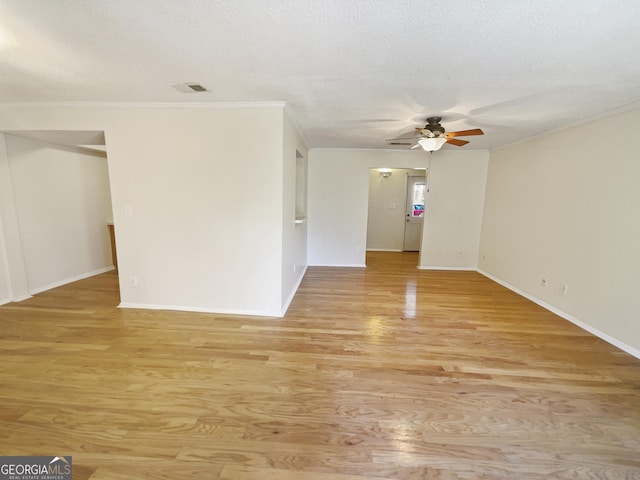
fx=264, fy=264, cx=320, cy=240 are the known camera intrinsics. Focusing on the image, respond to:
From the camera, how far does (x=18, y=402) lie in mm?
1711

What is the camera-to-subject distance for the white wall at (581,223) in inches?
99.3

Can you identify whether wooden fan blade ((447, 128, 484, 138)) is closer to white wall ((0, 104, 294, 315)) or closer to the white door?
white wall ((0, 104, 294, 315))

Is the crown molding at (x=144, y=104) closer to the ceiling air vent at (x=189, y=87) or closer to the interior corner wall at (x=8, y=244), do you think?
the ceiling air vent at (x=189, y=87)

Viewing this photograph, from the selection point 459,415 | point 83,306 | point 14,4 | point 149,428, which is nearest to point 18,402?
point 149,428

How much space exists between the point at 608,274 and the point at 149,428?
163 inches

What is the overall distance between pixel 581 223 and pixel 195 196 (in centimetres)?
438

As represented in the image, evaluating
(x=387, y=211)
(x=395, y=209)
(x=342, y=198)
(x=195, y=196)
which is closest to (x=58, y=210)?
(x=195, y=196)

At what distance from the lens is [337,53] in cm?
178

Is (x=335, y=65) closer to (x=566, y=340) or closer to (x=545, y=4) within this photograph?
(x=545, y=4)

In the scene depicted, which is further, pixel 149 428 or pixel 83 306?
pixel 83 306

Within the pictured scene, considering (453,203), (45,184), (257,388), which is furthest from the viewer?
(453,203)

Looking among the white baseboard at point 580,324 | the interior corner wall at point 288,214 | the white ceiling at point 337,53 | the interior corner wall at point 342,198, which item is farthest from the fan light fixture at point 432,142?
the white baseboard at point 580,324

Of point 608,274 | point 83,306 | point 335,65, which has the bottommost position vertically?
point 83,306

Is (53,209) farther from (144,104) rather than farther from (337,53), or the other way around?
(337,53)
